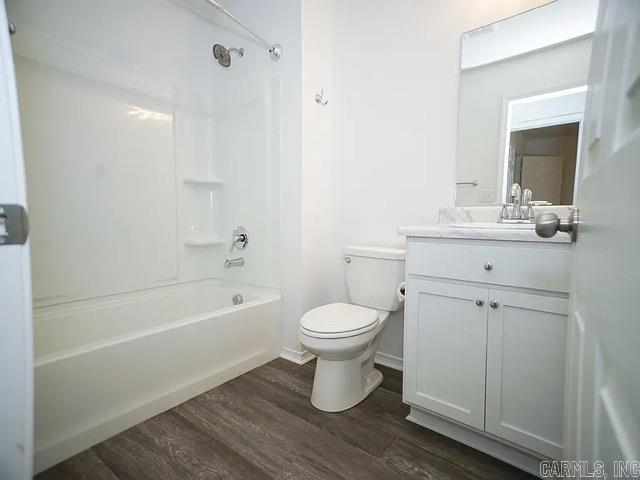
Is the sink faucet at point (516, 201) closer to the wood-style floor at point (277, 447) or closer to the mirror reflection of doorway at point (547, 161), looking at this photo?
the mirror reflection of doorway at point (547, 161)

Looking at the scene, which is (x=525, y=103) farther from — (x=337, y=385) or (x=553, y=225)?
(x=337, y=385)

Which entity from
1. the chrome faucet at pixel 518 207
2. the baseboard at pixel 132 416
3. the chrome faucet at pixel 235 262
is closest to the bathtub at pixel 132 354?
the baseboard at pixel 132 416

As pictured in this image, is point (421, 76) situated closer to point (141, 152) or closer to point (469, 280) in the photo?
point (469, 280)

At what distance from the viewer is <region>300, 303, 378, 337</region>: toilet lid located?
1.39 m

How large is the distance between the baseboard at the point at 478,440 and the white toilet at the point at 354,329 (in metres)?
0.33

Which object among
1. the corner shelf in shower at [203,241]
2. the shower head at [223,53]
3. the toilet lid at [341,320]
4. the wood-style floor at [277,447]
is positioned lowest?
the wood-style floor at [277,447]

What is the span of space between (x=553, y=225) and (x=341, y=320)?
3.58ft

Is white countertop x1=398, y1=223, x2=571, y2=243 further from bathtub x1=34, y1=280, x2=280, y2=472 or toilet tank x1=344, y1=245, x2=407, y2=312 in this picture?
bathtub x1=34, y1=280, x2=280, y2=472

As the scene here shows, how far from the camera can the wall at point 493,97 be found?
138 cm

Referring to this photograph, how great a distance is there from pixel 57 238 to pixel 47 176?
0.35 meters

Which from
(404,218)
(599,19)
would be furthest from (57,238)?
(599,19)

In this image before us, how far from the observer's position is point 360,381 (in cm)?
157

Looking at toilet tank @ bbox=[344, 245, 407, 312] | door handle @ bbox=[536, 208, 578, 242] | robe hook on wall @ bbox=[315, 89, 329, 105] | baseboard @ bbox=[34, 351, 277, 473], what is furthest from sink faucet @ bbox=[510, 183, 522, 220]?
baseboard @ bbox=[34, 351, 277, 473]

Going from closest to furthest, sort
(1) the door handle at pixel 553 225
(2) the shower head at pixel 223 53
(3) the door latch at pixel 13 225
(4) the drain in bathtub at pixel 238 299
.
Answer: (1) the door handle at pixel 553 225
(3) the door latch at pixel 13 225
(2) the shower head at pixel 223 53
(4) the drain in bathtub at pixel 238 299
